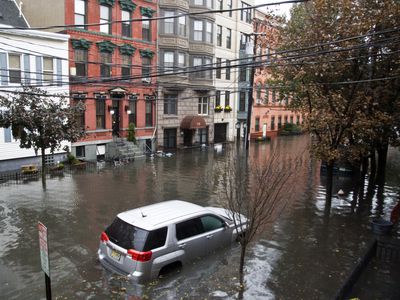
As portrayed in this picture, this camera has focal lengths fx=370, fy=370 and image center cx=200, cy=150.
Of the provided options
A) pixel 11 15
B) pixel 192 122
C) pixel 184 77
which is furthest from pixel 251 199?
pixel 184 77

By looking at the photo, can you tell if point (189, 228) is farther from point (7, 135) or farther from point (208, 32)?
point (208, 32)

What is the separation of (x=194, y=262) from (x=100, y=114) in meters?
19.6

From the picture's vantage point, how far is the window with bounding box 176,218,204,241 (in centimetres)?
840

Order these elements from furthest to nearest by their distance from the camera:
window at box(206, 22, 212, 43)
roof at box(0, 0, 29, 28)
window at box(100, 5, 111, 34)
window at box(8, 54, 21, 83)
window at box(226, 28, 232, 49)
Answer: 1. window at box(226, 28, 232, 49)
2. window at box(206, 22, 212, 43)
3. window at box(100, 5, 111, 34)
4. roof at box(0, 0, 29, 28)
5. window at box(8, 54, 21, 83)

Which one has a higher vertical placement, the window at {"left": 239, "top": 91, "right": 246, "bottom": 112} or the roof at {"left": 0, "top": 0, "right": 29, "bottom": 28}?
the roof at {"left": 0, "top": 0, "right": 29, "bottom": 28}

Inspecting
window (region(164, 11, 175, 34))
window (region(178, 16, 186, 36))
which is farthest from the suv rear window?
window (region(178, 16, 186, 36))

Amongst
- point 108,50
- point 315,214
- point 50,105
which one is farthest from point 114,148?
point 315,214

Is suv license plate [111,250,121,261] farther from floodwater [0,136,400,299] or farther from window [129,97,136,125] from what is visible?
window [129,97,136,125]

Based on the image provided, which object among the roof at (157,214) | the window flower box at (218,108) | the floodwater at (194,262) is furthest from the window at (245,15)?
the roof at (157,214)

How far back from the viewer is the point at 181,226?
8.48m

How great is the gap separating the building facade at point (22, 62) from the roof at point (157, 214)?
13.2 m

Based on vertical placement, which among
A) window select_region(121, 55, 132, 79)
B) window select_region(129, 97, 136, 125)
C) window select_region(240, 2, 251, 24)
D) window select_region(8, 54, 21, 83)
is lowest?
window select_region(129, 97, 136, 125)

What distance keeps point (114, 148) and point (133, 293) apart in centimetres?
1961

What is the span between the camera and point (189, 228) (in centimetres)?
870
